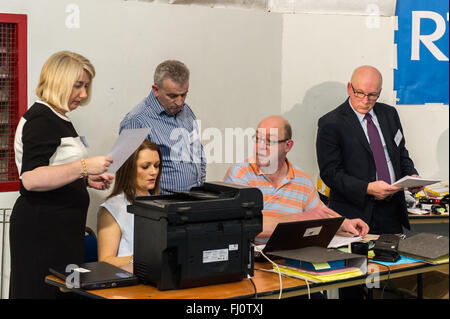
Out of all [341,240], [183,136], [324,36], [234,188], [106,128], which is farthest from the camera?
[324,36]

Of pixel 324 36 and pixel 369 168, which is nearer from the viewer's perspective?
pixel 369 168

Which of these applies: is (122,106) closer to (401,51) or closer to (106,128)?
(106,128)

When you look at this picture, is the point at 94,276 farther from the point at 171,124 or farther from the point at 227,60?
the point at 227,60

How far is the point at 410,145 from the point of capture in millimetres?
4691

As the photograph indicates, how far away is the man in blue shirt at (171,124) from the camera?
339 cm

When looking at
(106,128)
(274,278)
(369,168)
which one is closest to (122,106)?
(106,128)

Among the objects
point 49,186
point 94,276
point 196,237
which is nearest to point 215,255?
point 196,237

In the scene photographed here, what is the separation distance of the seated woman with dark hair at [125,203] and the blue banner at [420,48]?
7.92 feet

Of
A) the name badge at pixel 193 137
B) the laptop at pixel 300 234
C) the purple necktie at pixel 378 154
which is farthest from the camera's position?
the purple necktie at pixel 378 154

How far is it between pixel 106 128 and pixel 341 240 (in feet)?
5.42

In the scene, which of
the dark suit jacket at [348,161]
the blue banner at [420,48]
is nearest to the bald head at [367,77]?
the dark suit jacket at [348,161]

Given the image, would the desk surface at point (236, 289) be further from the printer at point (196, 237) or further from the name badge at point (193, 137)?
the name badge at point (193, 137)
